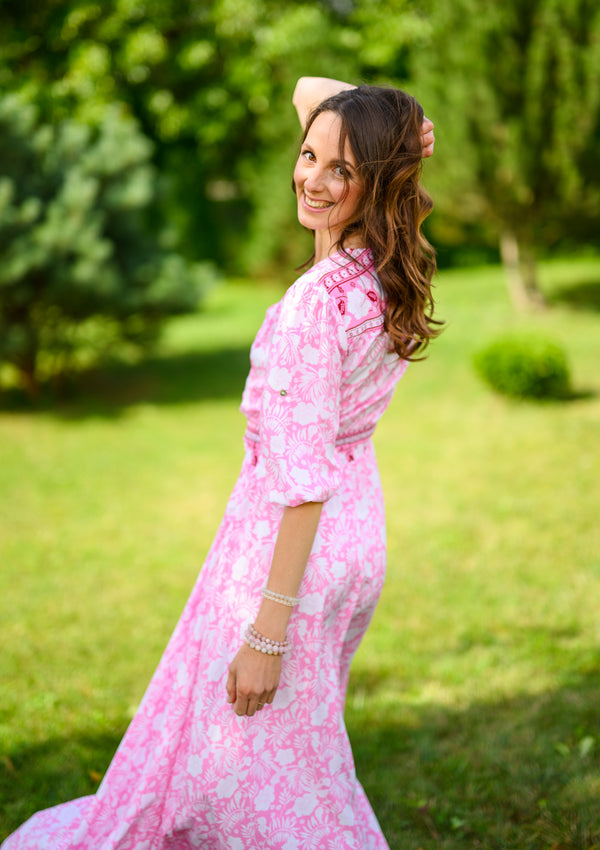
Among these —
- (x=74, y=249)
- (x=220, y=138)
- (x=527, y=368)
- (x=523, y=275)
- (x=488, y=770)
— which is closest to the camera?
(x=488, y=770)

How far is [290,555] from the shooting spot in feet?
4.70

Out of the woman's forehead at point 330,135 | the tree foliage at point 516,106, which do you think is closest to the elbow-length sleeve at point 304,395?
the woman's forehead at point 330,135

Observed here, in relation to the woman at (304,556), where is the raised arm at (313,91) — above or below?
above

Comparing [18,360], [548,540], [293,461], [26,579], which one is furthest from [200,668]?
[18,360]

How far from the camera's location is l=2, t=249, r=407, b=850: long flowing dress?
1.43 m

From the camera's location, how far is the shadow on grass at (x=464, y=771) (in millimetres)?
2363

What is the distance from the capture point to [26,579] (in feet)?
15.3

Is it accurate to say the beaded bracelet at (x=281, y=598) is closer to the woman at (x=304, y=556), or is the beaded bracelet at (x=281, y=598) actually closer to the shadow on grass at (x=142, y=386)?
the woman at (x=304, y=556)

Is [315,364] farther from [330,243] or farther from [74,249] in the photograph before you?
[74,249]

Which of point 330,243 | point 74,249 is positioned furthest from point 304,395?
point 74,249

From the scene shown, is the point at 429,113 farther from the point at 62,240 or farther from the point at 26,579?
the point at 26,579

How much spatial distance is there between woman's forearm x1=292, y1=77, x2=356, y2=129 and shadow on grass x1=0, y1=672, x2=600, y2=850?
83.0 inches

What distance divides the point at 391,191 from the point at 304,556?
2.37 ft

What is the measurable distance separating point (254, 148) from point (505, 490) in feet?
50.9
